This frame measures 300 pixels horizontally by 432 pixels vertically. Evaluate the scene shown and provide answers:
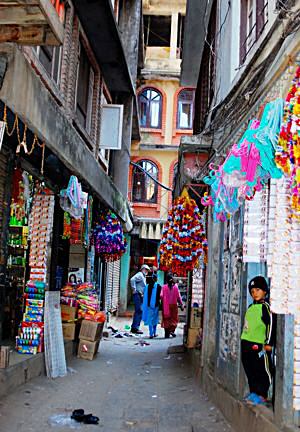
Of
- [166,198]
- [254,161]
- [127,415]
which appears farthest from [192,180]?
[166,198]

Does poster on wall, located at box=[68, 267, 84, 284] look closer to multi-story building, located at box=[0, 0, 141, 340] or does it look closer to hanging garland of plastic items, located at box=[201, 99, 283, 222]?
multi-story building, located at box=[0, 0, 141, 340]

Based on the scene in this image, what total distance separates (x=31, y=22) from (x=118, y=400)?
573 centimetres

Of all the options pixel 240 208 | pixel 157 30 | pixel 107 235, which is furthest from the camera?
pixel 157 30

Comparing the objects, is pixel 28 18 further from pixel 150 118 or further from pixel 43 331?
pixel 150 118

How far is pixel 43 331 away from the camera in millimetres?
9195

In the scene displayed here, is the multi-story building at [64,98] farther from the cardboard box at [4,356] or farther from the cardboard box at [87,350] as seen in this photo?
the cardboard box at [87,350]

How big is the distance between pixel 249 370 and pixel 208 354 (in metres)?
2.65

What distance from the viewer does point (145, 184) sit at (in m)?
26.0

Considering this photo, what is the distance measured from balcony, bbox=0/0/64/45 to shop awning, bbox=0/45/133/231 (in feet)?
2.35

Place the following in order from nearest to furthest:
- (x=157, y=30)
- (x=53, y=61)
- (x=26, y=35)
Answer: (x=26, y=35), (x=53, y=61), (x=157, y=30)

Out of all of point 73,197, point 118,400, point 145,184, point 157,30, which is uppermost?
point 157,30

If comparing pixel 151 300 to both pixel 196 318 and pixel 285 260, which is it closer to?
pixel 196 318

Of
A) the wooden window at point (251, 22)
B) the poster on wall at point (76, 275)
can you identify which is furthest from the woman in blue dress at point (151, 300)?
the wooden window at point (251, 22)

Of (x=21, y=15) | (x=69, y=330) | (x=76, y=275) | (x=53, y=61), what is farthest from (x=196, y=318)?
(x=21, y=15)
